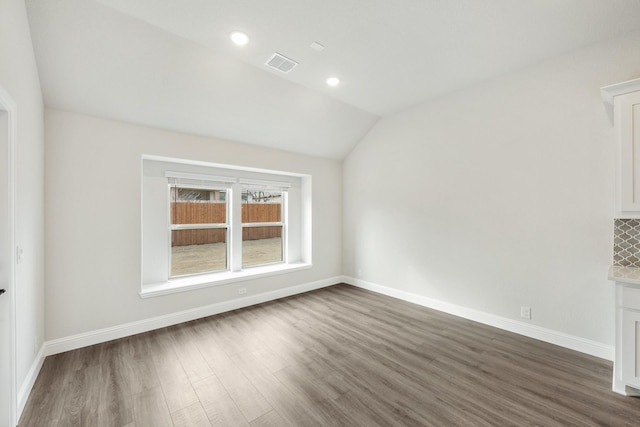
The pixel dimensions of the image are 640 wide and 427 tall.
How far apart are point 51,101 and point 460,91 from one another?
469 cm

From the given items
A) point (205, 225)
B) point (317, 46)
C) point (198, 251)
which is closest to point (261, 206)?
point (205, 225)

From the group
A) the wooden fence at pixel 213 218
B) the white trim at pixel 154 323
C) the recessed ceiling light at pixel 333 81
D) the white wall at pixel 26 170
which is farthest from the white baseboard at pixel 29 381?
the recessed ceiling light at pixel 333 81

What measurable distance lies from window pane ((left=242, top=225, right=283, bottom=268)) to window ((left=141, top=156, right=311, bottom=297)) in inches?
0.7

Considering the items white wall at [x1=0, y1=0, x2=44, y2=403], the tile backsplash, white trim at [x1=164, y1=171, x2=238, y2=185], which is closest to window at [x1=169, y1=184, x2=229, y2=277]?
white trim at [x1=164, y1=171, x2=238, y2=185]

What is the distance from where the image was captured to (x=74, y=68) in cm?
233

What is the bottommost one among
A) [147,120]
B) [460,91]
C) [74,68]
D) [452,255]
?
[452,255]

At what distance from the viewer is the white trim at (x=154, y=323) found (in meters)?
2.57

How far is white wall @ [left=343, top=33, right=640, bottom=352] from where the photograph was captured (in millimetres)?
2482

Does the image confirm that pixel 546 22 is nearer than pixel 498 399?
No

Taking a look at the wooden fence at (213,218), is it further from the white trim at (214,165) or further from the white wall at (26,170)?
the white wall at (26,170)

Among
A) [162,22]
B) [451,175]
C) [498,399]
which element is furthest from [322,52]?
[498,399]

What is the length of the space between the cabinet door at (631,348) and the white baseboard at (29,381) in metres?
4.39

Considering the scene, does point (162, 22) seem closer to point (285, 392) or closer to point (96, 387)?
point (96, 387)

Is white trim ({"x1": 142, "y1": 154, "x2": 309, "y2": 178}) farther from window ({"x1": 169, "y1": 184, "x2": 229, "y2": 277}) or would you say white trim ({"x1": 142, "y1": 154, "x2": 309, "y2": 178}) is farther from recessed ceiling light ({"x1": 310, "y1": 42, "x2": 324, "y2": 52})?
recessed ceiling light ({"x1": 310, "y1": 42, "x2": 324, "y2": 52})
